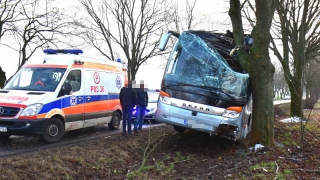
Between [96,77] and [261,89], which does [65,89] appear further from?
[261,89]

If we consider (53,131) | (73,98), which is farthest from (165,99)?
(53,131)

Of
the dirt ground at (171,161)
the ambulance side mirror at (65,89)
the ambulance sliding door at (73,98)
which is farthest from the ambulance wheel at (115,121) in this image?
the ambulance side mirror at (65,89)

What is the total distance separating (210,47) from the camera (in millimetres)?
8633

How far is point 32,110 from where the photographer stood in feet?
27.2

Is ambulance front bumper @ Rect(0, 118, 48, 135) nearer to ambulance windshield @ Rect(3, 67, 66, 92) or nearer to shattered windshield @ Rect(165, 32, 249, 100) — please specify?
ambulance windshield @ Rect(3, 67, 66, 92)

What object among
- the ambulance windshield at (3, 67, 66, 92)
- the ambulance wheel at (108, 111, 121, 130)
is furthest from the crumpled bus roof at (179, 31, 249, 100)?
the ambulance wheel at (108, 111, 121, 130)

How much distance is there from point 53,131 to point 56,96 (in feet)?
3.24

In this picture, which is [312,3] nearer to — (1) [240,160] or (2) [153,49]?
(1) [240,160]

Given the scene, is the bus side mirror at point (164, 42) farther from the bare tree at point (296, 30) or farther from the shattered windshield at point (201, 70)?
the bare tree at point (296, 30)

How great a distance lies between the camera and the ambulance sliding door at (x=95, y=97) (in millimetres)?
10453

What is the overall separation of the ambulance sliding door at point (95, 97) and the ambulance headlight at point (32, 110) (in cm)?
203

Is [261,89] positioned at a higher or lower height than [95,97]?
higher

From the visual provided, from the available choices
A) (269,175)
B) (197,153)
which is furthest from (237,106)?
(269,175)

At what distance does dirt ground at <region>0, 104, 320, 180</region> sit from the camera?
5.91m
